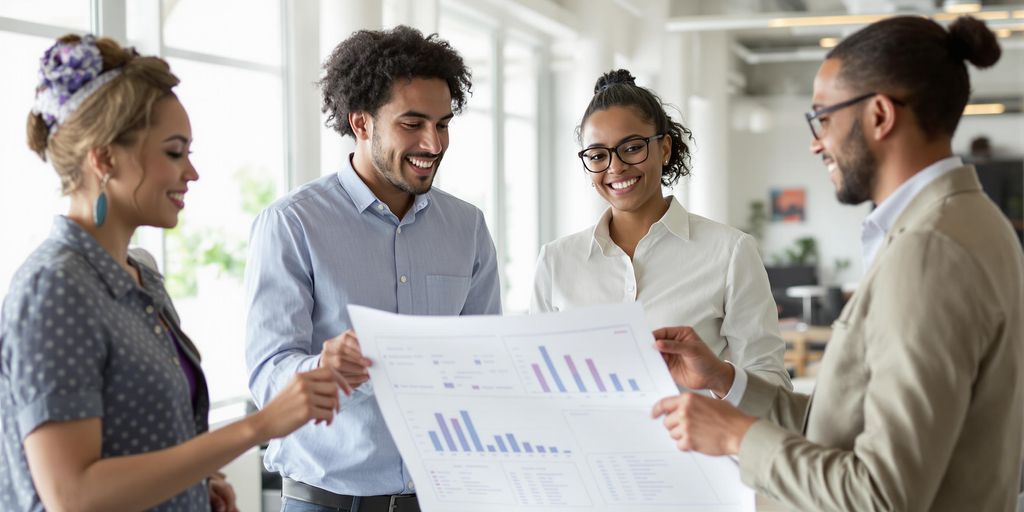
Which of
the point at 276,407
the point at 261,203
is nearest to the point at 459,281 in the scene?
the point at 276,407

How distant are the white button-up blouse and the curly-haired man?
0.19 metres

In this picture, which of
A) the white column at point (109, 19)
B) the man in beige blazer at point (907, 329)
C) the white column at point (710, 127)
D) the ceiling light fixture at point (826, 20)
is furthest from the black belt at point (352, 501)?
the white column at point (710, 127)

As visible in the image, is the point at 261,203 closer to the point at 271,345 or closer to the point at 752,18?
the point at 271,345

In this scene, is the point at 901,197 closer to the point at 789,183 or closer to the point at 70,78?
the point at 70,78

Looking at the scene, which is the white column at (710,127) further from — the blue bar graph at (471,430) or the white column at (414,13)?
the blue bar graph at (471,430)

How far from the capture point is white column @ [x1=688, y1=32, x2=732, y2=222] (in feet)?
44.9

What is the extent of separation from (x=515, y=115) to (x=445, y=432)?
846cm

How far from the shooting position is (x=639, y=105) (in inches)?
100

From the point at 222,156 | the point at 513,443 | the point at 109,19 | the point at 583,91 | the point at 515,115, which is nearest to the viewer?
the point at 513,443

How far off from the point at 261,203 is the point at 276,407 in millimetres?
4349

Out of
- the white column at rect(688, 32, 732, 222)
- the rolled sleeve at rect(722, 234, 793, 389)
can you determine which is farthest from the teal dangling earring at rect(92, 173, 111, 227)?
the white column at rect(688, 32, 732, 222)

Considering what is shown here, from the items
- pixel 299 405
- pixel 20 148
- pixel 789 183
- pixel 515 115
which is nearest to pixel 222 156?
pixel 20 148

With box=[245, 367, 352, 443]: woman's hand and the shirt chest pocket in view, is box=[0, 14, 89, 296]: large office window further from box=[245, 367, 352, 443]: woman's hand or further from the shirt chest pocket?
box=[245, 367, 352, 443]: woman's hand

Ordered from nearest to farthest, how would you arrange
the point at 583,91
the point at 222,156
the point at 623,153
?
the point at 623,153 < the point at 222,156 < the point at 583,91
